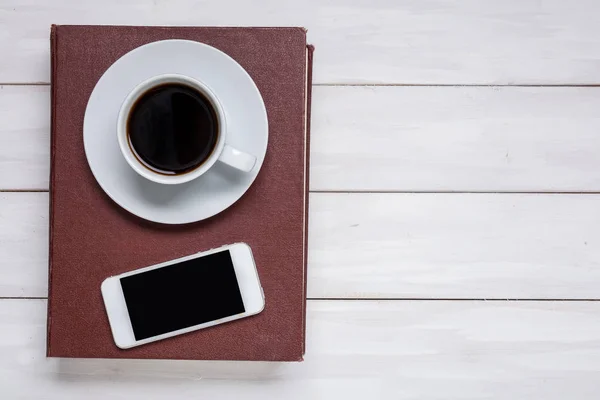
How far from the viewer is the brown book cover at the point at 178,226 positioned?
55cm

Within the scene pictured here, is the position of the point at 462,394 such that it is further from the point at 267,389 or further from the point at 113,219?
the point at 113,219

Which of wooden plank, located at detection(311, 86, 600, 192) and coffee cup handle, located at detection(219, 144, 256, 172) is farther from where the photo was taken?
wooden plank, located at detection(311, 86, 600, 192)

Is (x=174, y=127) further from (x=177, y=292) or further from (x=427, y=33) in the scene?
(x=427, y=33)

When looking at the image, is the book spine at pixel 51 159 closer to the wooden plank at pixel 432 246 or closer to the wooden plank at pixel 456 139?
the wooden plank at pixel 432 246

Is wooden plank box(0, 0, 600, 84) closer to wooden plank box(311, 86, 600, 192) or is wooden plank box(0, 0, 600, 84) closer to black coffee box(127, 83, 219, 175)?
wooden plank box(311, 86, 600, 192)

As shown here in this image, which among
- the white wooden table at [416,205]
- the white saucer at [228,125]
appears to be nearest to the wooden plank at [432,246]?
the white wooden table at [416,205]

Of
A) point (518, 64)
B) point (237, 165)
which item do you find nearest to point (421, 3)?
point (518, 64)

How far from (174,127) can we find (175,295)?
15 centimetres

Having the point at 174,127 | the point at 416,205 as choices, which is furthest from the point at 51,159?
the point at 416,205

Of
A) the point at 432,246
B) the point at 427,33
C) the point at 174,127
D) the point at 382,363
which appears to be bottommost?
the point at 382,363

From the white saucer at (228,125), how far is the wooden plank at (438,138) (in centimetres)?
9

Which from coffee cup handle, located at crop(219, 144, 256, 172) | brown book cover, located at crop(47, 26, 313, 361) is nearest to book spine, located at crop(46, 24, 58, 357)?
brown book cover, located at crop(47, 26, 313, 361)

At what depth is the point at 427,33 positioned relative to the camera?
61 centimetres

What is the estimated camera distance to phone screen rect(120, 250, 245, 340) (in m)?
0.55
